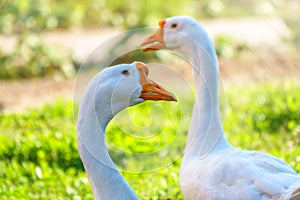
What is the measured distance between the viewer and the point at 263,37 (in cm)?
1342

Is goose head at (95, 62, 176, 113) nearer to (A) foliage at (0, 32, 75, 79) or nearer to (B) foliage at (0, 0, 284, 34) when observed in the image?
(A) foliage at (0, 32, 75, 79)

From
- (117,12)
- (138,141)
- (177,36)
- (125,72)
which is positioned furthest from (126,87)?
(117,12)

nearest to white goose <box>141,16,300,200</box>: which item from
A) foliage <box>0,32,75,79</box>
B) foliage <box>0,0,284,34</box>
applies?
foliage <box>0,32,75,79</box>

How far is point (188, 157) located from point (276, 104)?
3380 mm

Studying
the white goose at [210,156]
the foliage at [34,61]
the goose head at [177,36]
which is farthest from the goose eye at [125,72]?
the foliage at [34,61]

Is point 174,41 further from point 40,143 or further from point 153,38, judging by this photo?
point 40,143

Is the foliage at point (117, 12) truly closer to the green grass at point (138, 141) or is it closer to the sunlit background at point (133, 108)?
the sunlit background at point (133, 108)

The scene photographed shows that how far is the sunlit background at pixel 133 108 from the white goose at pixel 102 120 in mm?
767

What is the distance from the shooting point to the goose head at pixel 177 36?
448cm

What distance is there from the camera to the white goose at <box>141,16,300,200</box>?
3.78 metres

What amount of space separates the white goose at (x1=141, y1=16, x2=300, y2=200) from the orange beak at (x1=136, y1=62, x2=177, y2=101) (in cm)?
81

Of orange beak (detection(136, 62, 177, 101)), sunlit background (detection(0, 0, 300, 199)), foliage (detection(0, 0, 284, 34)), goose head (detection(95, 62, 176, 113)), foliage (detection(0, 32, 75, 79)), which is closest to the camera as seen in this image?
goose head (detection(95, 62, 176, 113))

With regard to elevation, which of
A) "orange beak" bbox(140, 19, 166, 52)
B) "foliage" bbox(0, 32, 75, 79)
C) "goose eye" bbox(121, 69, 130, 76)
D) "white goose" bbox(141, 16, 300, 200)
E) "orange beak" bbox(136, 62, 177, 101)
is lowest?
"foliage" bbox(0, 32, 75, 79)

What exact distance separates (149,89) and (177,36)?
4.39 ft
